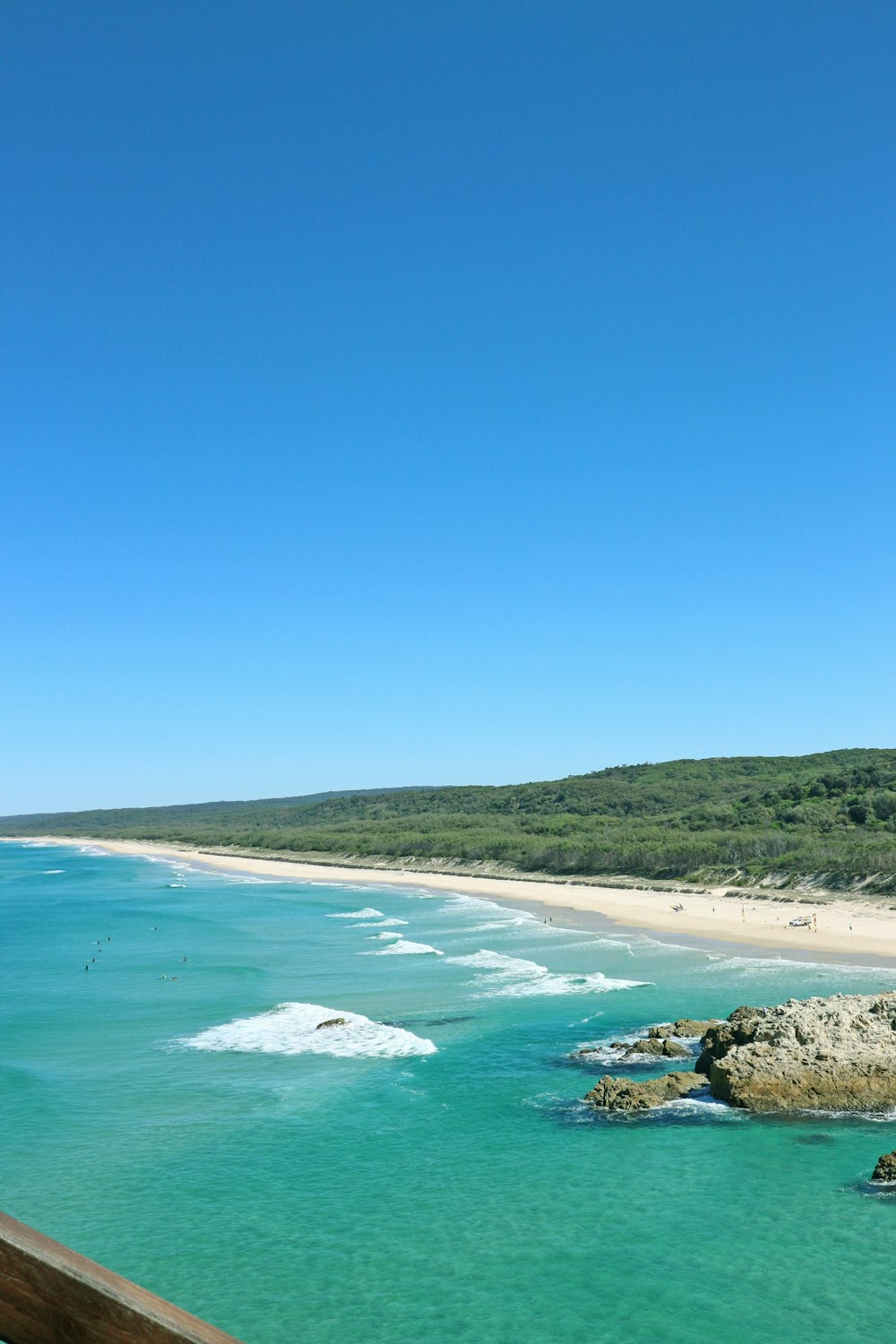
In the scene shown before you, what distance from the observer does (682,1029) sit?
84.8ft

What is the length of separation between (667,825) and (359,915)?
38.8m

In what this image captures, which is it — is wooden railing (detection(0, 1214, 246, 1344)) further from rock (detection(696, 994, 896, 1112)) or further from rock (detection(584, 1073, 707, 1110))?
rock (detection(696, 994, 896, 1112))

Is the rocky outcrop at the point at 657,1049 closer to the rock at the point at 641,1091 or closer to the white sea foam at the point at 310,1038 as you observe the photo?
the rock at the point at 641,1091

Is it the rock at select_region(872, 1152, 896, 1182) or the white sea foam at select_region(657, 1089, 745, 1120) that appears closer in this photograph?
the rock at select_region(872, 1152, 896, 1182)

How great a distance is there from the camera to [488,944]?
1716 inches

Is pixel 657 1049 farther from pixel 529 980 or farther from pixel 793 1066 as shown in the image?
pixel 529 980

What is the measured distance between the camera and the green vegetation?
63.0 meters

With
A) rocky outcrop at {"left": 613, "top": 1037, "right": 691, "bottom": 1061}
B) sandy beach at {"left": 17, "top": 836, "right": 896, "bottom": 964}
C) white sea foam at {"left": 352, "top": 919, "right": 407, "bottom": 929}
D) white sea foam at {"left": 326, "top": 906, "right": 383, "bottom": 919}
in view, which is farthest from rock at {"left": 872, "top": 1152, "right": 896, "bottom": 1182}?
white sea foam at {"left": 326, "top": 906, "right": 383, "bottom": 919}

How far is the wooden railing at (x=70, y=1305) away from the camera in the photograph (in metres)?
2.15

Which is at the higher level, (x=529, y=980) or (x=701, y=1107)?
(x=701, y=1107)

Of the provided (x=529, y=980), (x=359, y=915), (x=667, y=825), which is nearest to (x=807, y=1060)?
(x=529, y=980)

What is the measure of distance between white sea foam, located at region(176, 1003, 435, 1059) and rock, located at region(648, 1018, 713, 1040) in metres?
5.84

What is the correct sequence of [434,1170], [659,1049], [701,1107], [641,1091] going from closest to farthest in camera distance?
1. [434,1170]
2. [701,1107]
3. [641,1091]
4. [659,1049]

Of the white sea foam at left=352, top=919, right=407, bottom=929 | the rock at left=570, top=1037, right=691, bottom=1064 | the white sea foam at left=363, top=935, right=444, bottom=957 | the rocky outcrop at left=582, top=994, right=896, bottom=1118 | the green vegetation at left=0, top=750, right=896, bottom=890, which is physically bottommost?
the white sea foam at left=352, top=919, right=407, bottom=929
